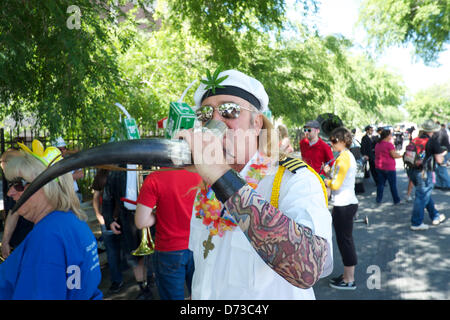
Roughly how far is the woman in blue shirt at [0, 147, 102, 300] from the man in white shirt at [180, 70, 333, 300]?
2.30 ft

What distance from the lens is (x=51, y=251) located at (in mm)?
1863

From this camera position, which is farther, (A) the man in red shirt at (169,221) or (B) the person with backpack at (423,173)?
(B) the person with backpack at (423,173)

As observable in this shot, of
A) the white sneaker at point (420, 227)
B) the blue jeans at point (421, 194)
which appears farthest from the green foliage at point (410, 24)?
the white sneaker at point (420, 227)

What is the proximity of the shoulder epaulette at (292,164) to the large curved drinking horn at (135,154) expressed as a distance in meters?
0.51

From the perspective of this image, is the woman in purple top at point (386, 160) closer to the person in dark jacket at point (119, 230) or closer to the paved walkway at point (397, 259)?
the paved walkway at point (397, 259)

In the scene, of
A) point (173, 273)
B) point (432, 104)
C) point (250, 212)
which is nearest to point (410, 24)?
point (173, 273)

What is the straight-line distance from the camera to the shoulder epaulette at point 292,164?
4.54ft

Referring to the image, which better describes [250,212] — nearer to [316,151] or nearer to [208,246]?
[208,246]

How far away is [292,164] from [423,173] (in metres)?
6.71

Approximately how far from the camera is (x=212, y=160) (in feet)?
3.53

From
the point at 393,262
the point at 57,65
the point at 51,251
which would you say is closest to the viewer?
the point at 51,251

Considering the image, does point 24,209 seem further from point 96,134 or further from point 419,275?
point 419,275
